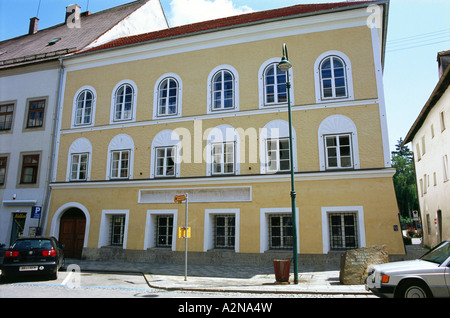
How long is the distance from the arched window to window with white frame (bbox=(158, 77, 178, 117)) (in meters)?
1.63

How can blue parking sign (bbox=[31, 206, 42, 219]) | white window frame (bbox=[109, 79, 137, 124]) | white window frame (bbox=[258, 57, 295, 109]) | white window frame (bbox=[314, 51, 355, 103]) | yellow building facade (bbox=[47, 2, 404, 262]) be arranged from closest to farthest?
yellow building facade (bbox=[47, 2, 404, 262]) < white window frame (bbox=[314, 51, 355, 103]) < white window frame (bbox=[258, 57, 295, 109]) < blue parking sign (bbox=[31, 206, 42, 219]) < white window frame (bbox=[109, 79, 137, 124])

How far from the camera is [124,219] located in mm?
18594

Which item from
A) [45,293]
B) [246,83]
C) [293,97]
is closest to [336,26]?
[293,97]

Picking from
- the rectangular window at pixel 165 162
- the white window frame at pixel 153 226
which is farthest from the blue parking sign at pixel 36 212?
the rectangular window at pixel 165 162

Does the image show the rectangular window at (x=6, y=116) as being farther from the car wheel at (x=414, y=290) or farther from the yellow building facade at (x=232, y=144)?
the car wheel at (x=414, y=290)

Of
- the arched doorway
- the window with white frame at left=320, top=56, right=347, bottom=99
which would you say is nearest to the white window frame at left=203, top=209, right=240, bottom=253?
the window with white frame at left=320, top=56, right=347, bottom=99

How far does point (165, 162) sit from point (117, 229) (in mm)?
4680

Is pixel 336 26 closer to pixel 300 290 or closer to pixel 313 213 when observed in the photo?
pixel 313 213

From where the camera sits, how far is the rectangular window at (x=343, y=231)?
580 inches

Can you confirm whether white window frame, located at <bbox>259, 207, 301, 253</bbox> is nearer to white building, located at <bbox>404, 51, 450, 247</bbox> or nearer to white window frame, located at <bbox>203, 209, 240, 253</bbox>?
white window frame, located at <bbox>203, 209, 240, 253</bbox>

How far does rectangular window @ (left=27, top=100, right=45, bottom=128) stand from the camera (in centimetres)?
2169

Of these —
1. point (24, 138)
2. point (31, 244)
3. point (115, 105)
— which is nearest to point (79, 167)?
point (115, 105)

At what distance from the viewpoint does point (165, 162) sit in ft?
59.1

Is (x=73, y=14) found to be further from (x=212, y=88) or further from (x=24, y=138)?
(x=212, y=88)
